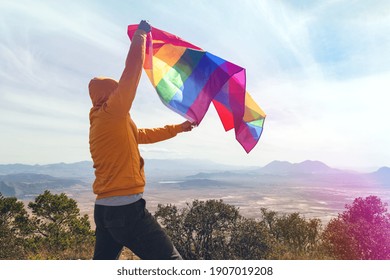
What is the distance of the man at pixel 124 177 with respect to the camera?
2.88 metres

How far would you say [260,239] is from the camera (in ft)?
71.5

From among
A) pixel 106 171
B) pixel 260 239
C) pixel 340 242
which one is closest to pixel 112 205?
pixel 106 171

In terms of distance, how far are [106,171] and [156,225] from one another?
663 millimetres

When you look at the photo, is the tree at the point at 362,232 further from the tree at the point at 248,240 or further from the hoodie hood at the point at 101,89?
the hoodie hood at the point at 101,89

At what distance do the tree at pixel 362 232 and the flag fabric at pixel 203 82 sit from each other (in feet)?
36.8

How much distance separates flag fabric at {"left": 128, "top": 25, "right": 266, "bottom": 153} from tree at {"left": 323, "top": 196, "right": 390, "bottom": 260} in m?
11.2

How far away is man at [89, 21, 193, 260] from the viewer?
288cm

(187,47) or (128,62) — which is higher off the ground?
(187,47)

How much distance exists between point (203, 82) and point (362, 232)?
17.8m

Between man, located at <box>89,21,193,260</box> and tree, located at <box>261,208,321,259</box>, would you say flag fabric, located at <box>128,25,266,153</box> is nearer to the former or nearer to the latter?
man, located at <box>89,21,193,260</box>

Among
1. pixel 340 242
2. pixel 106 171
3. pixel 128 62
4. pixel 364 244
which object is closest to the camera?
pixel 128 62

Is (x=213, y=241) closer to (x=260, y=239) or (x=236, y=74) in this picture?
(x=260, y=239)

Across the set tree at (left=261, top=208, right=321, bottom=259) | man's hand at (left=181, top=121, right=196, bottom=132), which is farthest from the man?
tree at (left=261, top=208, right=321, bottom=259)
